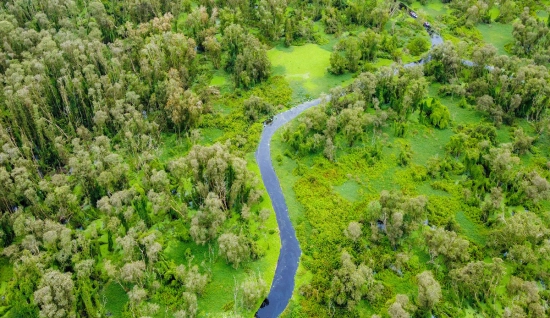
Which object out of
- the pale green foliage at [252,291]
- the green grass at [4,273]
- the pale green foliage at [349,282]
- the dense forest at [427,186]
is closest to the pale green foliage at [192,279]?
the pale green foliage at [252,291]

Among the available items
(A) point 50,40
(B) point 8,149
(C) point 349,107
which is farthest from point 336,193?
(A) point 50,40

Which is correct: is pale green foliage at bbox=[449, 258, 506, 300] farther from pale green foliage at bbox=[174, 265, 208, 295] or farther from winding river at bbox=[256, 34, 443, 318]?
pale green foliage at bbox=[174, 265, 208, 295]

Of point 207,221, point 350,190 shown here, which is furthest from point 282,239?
point 350,190

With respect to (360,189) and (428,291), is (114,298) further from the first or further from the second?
(360,189)

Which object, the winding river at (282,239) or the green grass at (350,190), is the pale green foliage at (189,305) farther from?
the green grass at (350,190)

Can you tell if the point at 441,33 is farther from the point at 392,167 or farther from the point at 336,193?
the point at 336,193
